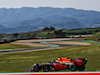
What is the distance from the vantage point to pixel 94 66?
1549 cm

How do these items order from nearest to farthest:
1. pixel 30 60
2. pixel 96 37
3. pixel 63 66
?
pixel 63 66
pixel 30 60
pixel 96 37

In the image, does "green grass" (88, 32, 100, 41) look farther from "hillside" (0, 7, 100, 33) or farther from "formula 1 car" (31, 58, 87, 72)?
"formula 1 car" (31, 58, 87, 72)

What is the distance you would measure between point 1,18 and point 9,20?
2092 millimetres

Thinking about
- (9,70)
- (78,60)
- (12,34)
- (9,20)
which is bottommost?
(9,70)

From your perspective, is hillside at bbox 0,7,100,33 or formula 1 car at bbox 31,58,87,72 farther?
hillside at bbox 0,7,100,33

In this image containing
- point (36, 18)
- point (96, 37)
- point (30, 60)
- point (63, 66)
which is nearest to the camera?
point (63, 66)

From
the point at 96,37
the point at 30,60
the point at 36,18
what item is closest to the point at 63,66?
the point at 30,60

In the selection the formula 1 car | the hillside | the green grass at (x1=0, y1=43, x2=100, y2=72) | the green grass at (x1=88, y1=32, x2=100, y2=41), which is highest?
the hillside

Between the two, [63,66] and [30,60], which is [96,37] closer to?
[30,60]

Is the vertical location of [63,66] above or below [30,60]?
above

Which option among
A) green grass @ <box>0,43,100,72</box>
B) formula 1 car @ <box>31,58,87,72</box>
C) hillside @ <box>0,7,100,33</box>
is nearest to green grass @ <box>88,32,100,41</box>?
hillside @ <box>0,7,100,33</box>

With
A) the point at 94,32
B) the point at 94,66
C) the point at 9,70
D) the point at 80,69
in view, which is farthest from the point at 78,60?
the point at 94,32

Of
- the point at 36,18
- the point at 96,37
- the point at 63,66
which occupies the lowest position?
the point at 63,66

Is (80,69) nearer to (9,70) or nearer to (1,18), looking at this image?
(9,70)
